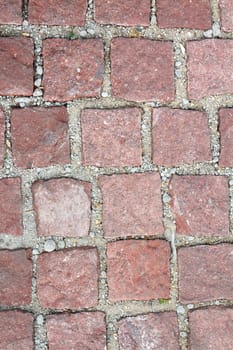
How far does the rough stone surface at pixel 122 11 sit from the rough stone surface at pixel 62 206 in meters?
0.43

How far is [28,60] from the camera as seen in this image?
1461 millimetres

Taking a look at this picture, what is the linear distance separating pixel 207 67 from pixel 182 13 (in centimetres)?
16

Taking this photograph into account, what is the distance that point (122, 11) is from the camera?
58.4 inches

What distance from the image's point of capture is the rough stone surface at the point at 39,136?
147 cm

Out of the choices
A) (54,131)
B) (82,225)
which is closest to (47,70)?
(54,131)

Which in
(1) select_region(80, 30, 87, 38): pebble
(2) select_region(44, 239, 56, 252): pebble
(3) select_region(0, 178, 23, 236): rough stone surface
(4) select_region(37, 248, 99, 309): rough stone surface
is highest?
(1) select_region(80, 30, 87, 38): pebble

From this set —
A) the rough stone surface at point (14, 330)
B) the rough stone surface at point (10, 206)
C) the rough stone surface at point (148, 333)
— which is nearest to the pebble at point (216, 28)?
the rough stone surface at point (10, 206)

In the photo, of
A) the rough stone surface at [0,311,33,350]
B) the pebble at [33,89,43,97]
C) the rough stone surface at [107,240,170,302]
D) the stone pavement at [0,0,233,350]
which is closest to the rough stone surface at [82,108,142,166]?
the stone pavement at [0,0,233,350]

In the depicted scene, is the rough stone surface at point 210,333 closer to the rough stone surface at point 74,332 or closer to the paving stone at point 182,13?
the rough stone surface at point 74,332

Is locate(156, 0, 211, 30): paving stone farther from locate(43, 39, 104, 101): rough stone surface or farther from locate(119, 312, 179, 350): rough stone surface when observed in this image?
locate(119, 312, 179, 350): rough stone surface

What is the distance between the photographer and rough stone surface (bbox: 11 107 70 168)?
1.47 meters

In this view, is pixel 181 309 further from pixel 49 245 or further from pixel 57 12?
pixel 57 12

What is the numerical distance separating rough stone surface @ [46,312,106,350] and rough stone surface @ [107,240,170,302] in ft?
0.29

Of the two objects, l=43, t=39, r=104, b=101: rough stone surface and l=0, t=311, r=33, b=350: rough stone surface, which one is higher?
l=43, t=39, r=104, b=101: rough stone surface
